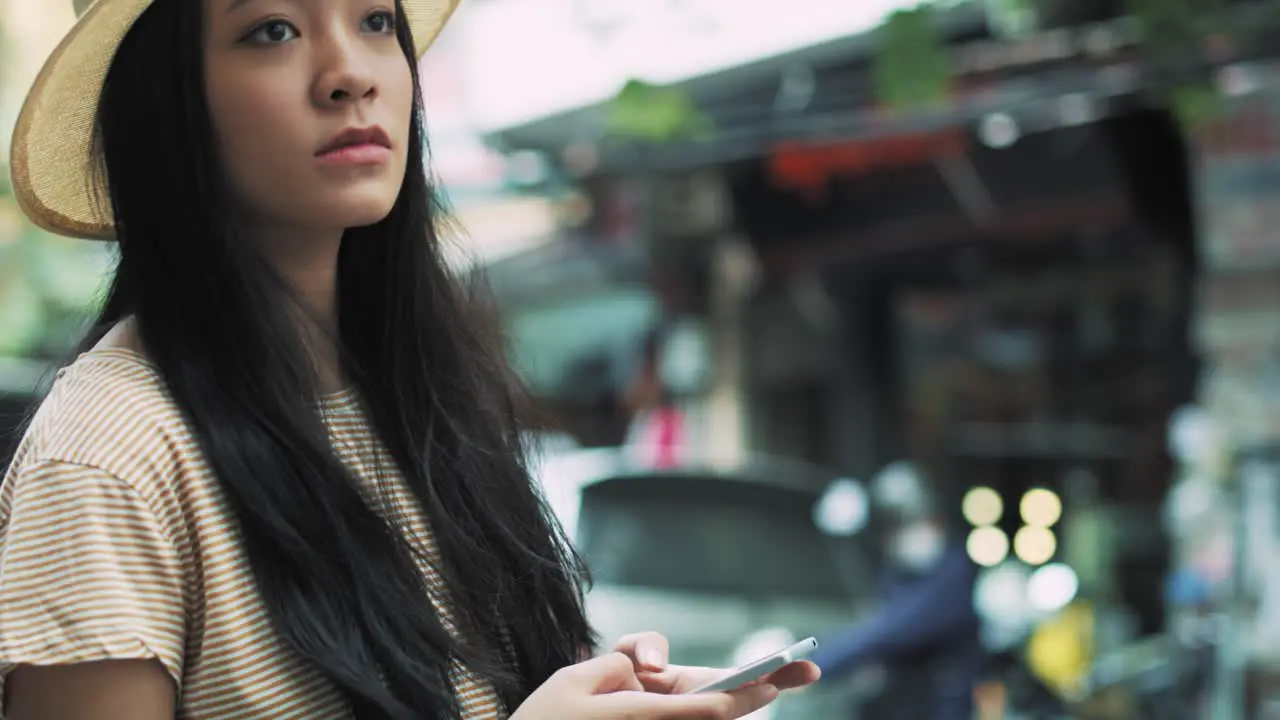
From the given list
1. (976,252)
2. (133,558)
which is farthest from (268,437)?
(976,252)

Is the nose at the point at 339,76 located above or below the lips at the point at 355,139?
above

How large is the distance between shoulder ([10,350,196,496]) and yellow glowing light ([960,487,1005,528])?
768 centimetres

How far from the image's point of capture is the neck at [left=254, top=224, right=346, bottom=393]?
4.64 ft

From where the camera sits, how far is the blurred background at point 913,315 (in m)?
4.67

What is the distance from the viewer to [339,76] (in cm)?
134

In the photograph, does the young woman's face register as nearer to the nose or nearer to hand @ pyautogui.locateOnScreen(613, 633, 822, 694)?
the nose

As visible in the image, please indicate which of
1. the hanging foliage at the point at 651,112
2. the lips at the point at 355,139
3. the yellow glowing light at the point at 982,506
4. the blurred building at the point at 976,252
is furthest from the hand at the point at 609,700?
the yellow glowing light at the point at 982,506

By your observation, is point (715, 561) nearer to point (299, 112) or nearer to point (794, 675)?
point (794, 675)

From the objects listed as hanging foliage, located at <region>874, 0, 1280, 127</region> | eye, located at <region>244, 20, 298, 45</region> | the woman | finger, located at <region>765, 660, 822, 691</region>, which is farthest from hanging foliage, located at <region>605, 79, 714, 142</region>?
finger, located at <region>765, 660, 822, 691</region>

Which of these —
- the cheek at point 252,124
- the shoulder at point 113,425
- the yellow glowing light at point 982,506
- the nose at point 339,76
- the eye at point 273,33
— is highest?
the yellow glowing light at point 982,506

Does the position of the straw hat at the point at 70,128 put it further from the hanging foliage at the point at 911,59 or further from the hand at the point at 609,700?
the hanging foliage at the point at 911,59

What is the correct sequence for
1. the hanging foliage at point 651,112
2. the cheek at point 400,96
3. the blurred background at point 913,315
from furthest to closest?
the hanging foliage at point 651,112 < the blurred background at point 913,315 < the cheek at point 400,96

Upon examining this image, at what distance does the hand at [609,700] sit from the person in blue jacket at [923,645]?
3048 millimetres

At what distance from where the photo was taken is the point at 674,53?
26.5ft
